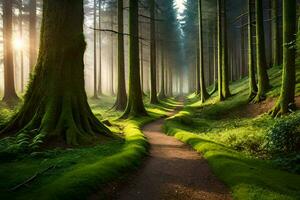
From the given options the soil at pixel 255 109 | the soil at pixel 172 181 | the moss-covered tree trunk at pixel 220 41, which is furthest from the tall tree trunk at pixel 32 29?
the soil at pixel 172 181

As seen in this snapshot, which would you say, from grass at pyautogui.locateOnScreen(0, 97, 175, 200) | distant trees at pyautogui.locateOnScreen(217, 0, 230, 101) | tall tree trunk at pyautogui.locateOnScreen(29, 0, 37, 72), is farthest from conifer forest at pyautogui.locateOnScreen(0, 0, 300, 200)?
tall tree trunk at pyautogui.locateOnScreen(29, 0, 37, 72)

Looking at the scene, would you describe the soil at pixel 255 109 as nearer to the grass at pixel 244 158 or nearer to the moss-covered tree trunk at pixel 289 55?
the grass at pixel 244 158

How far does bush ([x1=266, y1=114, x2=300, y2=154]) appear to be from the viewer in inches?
463

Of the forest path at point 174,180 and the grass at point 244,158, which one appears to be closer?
the grass at point 244,158

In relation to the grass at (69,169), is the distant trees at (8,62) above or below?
above

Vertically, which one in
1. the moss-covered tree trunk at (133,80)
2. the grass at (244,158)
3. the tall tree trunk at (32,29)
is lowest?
the grass at (244,158)

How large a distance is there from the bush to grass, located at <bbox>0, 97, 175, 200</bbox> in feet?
15.6

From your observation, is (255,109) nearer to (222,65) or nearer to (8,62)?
(222,65)

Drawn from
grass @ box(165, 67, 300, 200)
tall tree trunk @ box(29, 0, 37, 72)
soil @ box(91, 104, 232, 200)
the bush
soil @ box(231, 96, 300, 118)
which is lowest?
soil @ box(91, 104, 232, 200)

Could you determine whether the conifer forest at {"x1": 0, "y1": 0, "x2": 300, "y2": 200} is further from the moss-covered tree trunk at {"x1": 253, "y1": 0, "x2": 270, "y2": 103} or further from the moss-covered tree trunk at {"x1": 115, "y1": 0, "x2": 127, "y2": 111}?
the moss-covered tree trunk at {"x1": 115, "y1": 0, "x2": 127, "y2": 111}

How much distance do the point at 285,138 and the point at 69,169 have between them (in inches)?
305

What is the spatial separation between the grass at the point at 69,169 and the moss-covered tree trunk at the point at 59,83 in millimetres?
1474

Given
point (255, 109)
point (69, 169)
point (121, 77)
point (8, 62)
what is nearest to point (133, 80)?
point (121, 77)

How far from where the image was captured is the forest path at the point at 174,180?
7.80 metres
